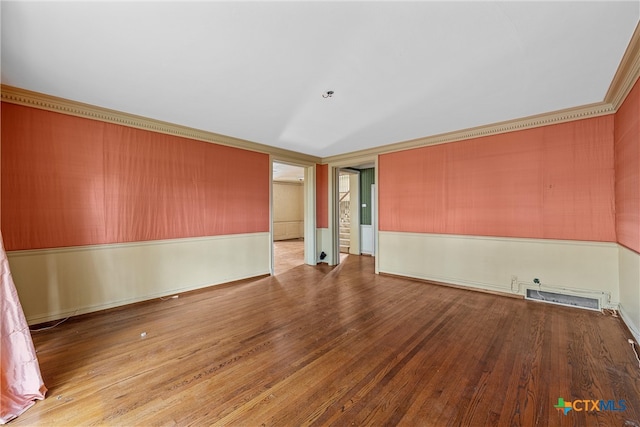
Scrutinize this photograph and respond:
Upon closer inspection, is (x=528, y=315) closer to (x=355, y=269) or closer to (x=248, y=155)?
(x=355, y=269)

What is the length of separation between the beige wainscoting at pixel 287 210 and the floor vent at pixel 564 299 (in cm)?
889

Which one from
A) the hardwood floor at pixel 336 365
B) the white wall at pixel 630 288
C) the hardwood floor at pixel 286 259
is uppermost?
the white wall at pixel 630 288

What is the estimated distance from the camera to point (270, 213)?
528 centimetres

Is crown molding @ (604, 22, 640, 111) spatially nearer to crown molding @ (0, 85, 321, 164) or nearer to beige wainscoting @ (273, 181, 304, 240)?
crown molding @ (0, 85, 321, 164)

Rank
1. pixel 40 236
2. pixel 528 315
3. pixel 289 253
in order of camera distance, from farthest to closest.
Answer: pixel 289 253 → pixel 528 315 → pixel 40 236

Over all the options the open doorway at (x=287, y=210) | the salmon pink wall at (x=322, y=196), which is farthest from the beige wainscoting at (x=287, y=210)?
the salmon pink wall at (x=322, y=196)

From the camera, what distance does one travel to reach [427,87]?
109 inches

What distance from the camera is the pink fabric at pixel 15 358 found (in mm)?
1722

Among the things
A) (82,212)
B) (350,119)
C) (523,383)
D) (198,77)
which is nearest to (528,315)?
(523,383)

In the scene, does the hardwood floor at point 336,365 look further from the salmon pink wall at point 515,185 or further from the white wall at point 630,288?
the salmon pink wall at point 515,185

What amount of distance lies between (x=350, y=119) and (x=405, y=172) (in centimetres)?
188

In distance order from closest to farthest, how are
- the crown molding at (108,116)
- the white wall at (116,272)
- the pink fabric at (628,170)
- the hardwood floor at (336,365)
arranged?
the hardwood floor at (336,365) → the pink fabric at (628,170) → the crown molding at (108,116) → the white wall at (116,272)

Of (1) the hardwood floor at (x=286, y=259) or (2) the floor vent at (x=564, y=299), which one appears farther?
(1) the hardwood floor at (x=286, y=259)

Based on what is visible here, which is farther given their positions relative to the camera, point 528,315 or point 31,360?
point 528,315
